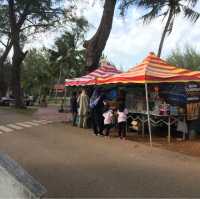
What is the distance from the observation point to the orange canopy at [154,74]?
14.9m

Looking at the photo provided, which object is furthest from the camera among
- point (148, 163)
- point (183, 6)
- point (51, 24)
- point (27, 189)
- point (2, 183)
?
point (51, 24)

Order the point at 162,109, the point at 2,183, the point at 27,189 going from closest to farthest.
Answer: the point at 27,189 → the point at 2,183 → the point at 162,109

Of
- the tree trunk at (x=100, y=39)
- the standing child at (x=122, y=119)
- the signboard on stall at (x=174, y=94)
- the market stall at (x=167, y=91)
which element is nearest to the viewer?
the market stall at (x=167, y=91)

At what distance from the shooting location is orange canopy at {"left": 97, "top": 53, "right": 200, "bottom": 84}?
14891 mm

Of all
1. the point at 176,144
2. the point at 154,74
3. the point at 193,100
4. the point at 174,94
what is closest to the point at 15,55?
the point at 174,94

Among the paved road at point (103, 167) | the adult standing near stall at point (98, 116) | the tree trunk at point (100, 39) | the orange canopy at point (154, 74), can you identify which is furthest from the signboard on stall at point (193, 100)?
the tree trunk at point (100, 39)

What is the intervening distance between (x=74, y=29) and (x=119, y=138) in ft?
99.7

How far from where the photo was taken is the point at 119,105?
16.1 metres

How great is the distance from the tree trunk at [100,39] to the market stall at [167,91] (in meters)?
7.50

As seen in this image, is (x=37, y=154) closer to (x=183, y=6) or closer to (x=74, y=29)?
(x=183, y=6)

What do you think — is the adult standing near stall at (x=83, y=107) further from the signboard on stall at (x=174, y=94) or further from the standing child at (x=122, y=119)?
the signboard on stall at (x=174, y=94)

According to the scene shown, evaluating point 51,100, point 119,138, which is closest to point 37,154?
point 119,138

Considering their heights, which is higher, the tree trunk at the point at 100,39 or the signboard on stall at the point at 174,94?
the tree trunk at the point at 100,39

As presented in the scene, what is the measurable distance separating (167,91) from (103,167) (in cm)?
662
